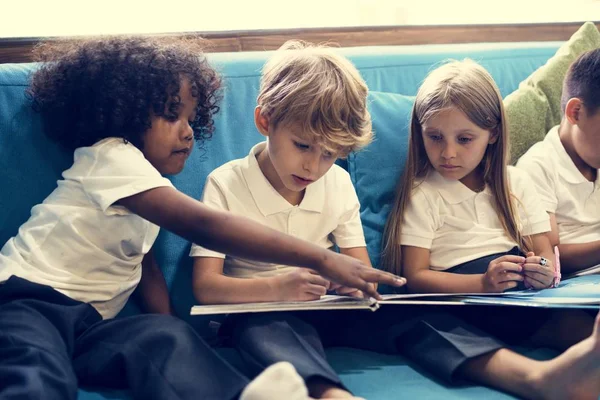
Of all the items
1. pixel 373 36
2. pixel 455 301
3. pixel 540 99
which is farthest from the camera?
pixel 373 36

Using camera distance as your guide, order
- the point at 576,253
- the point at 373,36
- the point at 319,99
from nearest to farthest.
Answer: the point at 319,99 → the point at 576,253 → the point at 373,36

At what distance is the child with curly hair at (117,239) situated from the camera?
42.8 inches

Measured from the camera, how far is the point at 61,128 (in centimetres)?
138

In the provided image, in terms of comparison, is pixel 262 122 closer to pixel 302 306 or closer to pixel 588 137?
pixel 302 306

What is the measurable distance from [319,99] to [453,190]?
39 cm

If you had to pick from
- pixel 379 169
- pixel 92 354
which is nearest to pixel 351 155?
pixel 379 169

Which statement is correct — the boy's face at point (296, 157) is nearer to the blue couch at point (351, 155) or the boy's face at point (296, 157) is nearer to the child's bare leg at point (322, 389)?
the blue couch at point (351, 155)

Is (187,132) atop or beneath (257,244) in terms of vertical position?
atop

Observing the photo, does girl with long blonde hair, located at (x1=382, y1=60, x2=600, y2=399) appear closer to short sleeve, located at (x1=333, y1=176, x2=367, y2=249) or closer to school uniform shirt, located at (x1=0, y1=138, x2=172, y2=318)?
short sleeve, located at (x1=333, y1=176, x2=367, y2=249)

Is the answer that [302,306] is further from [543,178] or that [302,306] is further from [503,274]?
[543,178]

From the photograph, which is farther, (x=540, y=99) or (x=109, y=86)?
(x=540, y=99)

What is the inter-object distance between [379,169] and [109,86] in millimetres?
605

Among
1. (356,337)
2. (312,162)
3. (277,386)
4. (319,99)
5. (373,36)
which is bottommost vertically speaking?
(356,337)

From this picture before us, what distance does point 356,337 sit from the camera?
4.52 feet
